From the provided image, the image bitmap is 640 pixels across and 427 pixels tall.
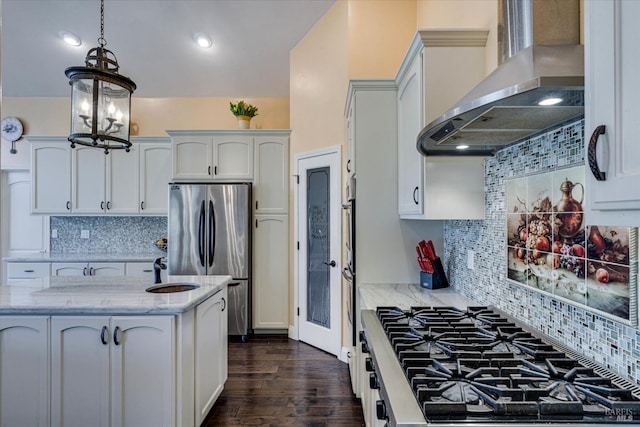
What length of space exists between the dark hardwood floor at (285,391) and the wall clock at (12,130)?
4087 millimetres

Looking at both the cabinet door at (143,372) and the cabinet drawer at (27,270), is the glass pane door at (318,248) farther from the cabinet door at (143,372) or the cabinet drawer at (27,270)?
the cabinet drawer at (27,270)

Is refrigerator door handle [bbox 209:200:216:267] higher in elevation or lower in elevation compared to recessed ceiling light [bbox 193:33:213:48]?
lower

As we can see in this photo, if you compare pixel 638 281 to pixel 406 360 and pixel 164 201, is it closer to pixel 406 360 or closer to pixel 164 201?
pixel 406 360

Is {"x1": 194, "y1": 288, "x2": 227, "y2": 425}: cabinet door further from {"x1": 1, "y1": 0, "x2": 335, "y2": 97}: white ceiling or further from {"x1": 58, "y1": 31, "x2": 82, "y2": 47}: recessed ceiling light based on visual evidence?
{"x1": 58, "y1": 31, "x2": 82, "y2": 47}: recessed ceiling light

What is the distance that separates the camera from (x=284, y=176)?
4.33 meters

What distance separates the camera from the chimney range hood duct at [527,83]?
1051mm

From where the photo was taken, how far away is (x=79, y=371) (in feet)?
6.56

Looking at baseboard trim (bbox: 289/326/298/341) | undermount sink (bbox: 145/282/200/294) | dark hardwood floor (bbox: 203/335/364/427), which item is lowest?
dark hardwood floor (bbox: 203/335/364/427)

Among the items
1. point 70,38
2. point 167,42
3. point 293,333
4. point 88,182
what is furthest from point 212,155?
point 293,333

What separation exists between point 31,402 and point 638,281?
9.21 feet

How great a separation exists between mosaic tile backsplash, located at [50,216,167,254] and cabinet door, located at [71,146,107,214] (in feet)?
1.13

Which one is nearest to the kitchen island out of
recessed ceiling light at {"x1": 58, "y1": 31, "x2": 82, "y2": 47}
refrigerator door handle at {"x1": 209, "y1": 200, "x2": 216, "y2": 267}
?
refrigerator door handle at {"x1": 209, "y1": 200, "x2": 216, "y2": 267}

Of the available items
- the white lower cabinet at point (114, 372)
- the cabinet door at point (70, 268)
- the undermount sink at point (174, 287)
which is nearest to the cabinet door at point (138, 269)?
the cabinet door at point (70, 268)

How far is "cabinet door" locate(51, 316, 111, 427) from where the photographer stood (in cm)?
200
